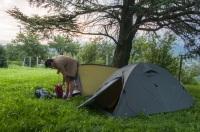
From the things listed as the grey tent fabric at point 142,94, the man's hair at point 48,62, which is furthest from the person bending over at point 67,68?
the grey tent fabric at point 142,94

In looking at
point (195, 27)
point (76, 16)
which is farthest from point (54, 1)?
point (195, 27)

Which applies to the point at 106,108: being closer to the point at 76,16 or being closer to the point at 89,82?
the point at 89,82

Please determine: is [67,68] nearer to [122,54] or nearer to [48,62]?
[48,62]

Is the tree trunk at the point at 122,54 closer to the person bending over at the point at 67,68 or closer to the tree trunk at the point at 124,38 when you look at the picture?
the tree trunk at the point at 124,38

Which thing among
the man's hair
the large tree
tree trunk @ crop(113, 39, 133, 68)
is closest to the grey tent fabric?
the man's hair

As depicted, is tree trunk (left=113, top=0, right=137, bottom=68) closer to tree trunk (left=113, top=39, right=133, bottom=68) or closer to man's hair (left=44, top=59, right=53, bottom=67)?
tree trunk (left=113, top=39, right=133, bottom=68)

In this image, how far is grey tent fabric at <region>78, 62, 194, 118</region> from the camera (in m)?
4.13

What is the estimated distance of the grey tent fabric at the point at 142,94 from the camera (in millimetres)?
4125

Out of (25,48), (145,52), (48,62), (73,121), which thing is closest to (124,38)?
(48,62)

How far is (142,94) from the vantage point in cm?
435

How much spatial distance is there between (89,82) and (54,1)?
9.82 feet

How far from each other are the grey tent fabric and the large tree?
5.70 feet

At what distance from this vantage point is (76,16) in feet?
22.9

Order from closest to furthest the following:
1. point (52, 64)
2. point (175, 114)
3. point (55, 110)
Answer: point (55, 110) < point (175, 114) < point (52, 64)
